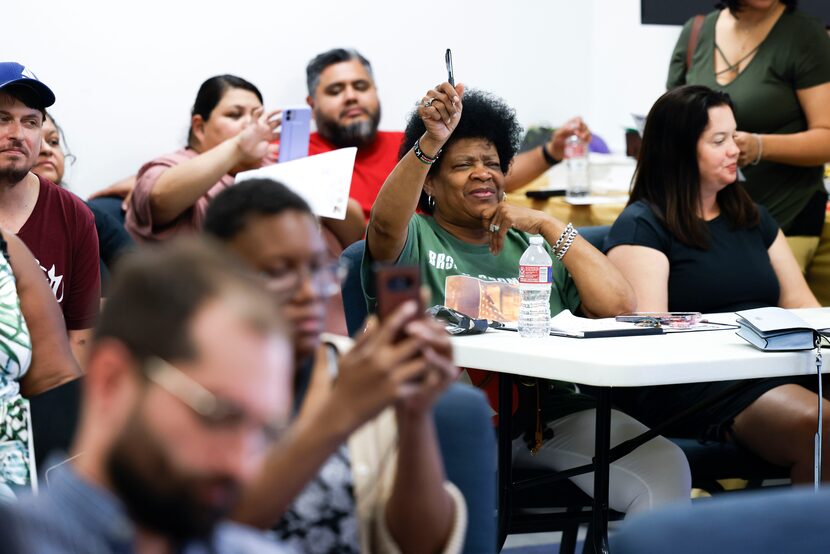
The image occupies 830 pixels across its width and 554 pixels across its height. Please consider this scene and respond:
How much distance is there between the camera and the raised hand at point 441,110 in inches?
96.7

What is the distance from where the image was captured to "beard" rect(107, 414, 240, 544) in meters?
0.71

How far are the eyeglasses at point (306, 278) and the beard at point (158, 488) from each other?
43cm

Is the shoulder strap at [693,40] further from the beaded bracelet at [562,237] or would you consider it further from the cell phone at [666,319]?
the cell phone at [666,319]

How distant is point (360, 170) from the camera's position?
4285 millimetres

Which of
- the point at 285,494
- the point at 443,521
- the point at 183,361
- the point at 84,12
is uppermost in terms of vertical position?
the point at 84,12

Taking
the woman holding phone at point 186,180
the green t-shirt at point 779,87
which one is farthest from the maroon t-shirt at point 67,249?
the green t-shirt at point 779,87

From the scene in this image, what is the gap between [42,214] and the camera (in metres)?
2.51

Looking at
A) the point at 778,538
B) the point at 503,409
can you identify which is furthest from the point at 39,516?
the point at 503,409

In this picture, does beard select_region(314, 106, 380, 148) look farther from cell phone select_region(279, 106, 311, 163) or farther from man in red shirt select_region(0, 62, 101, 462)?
man in red shirt select_region(0, 62, 101, 462)

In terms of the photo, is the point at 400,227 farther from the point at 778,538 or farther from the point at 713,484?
the point at 778,538

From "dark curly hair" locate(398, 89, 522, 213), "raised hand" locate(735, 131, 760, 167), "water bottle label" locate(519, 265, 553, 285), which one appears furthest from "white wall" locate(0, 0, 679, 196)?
"water bottle label" locate(519, 265, 553, 285)

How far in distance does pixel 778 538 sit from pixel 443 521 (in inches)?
15.3

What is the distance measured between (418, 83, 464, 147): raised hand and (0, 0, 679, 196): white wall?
84.1 inches

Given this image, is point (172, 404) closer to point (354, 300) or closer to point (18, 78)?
point (354, 300)
